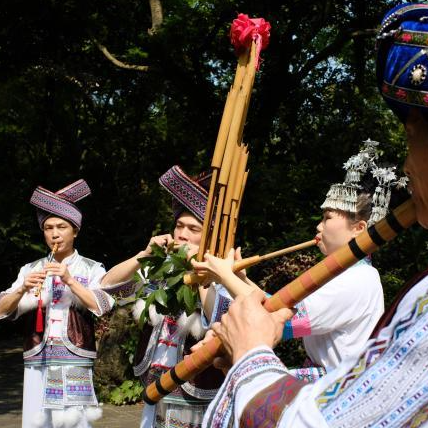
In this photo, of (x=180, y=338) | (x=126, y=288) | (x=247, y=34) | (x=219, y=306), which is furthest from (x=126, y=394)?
(x=247, y=34)

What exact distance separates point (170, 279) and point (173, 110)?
9.12 m

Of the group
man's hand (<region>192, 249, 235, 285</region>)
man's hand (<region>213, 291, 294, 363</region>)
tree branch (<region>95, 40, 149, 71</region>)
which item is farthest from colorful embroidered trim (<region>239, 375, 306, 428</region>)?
tree branch (<region>95, 40, 149, 71</region>)

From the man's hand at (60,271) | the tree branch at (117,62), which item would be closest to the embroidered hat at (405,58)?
the man's hand at (60,271)

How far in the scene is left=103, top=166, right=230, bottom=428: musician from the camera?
4156 millimetres

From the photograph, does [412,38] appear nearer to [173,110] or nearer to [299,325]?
[299,325]

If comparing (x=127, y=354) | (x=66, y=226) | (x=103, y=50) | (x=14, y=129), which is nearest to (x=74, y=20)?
(x=103, y=50)

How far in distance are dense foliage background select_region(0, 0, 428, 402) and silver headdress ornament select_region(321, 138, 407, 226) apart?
366 centimetres

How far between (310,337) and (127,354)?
17.0ft

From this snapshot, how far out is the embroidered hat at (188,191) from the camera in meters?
4.45

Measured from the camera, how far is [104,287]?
5.41 metres

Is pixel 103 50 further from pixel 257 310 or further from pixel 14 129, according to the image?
pixel 257 310

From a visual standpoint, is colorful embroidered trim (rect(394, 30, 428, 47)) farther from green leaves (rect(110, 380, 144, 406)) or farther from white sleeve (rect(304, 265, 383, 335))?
green leaves (rect(110, 380, 144, 406))

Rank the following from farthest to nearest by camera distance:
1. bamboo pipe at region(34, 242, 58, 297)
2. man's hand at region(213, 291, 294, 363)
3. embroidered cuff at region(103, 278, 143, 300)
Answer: bamboo pipe at region(34, 242, 58, 297) < embroidered cuff at region(103, 278, 143, 300) < man's hand at region(213, 291, 294, 363)

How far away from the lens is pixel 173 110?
41.2 feet
